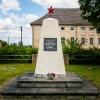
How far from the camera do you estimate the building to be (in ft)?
190

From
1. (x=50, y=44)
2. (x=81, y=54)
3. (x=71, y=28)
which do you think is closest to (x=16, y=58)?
(x=81, y=54)

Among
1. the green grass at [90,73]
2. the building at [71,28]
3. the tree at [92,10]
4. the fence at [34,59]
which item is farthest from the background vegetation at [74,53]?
the building at [71,28]

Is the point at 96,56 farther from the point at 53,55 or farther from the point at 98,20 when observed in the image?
the point at 53,55

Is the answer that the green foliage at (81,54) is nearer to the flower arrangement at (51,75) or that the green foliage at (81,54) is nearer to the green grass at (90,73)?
the green grass at (90,73)

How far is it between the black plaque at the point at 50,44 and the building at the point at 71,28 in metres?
44.9

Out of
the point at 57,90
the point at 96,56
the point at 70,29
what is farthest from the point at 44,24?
the point at 70,29

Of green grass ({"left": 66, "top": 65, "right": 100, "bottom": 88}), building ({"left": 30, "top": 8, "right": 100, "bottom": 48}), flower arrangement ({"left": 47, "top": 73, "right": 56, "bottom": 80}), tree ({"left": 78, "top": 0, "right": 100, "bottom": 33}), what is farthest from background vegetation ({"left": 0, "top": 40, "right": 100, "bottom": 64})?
building ({"left": 30, "top": 8, "right": 100, "bottom": 48})

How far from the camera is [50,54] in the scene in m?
12.5

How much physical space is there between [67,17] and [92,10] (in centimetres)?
3442

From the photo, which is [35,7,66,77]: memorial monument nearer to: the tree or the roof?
the tree

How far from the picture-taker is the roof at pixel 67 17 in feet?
192

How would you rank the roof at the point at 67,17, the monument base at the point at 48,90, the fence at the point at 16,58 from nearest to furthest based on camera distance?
the monument base at the point at 48,90 < the fence at the point at 16,58 < the roof at the point at 67,17

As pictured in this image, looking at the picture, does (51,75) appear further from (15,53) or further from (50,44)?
(15,53)

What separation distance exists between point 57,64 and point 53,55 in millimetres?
426
